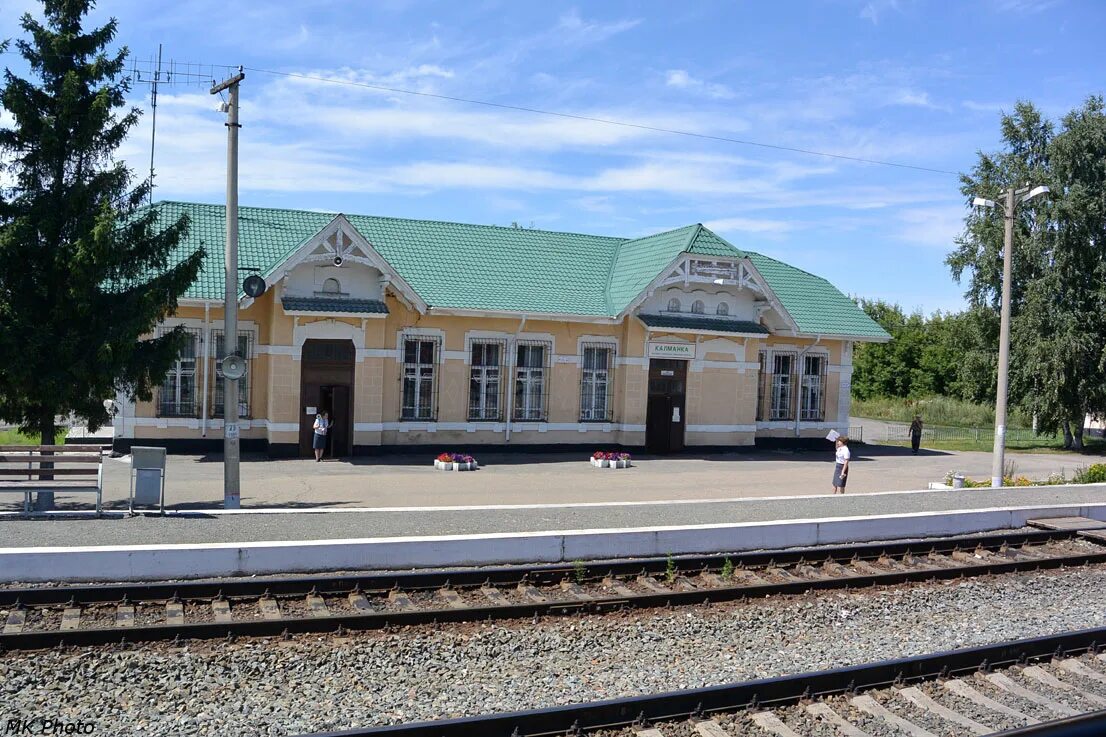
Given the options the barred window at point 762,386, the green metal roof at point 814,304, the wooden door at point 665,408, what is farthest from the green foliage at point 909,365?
the wooden door at point 665,408

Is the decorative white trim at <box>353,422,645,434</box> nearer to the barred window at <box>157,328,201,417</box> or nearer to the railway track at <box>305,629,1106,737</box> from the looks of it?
the barred window at <box>157,328,201,417</box>

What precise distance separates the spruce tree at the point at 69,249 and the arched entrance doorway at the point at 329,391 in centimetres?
751

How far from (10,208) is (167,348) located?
3.20m

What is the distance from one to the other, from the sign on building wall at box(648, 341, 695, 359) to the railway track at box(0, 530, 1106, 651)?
44.8 feet

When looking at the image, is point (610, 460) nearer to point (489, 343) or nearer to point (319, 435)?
point (489, 343)

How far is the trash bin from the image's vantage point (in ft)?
43.8

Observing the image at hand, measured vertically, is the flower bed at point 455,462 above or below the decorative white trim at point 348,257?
below

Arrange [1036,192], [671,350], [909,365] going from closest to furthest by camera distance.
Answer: [1036,192]
[671,350]
[909,365]

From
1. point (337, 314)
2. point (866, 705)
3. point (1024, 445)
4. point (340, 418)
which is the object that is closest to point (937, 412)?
point (1024, 445)

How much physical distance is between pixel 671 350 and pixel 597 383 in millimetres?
2404

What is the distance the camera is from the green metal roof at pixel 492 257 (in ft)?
80.9

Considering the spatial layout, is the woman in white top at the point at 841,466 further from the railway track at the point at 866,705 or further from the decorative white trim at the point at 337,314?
the decorative white trim at the point at 337,314

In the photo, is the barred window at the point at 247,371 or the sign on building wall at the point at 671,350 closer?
the barred window at the point at 247,371

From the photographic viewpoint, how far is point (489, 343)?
25484 mm
